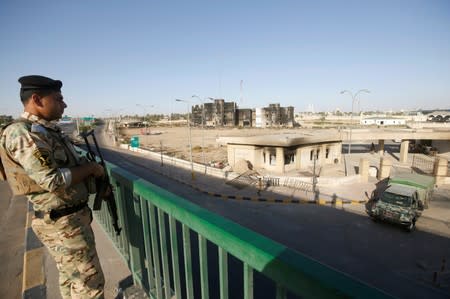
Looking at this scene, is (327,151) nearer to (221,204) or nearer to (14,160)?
(221,204)

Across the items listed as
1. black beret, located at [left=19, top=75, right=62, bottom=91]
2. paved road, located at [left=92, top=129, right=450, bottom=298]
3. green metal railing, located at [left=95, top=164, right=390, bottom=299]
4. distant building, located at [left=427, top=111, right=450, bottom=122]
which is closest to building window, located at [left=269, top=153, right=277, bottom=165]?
paved road, located at [left=92, top=129, right=450, bottom=298]

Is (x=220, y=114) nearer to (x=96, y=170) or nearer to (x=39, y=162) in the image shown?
(x=96, y=170)

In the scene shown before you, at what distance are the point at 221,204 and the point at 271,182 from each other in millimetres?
6891

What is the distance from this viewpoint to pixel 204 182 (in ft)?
77.8

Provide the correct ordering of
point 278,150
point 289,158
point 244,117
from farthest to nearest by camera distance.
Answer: point 244,117 → point 289,158 → point 278,150

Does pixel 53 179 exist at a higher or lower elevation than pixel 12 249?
higher

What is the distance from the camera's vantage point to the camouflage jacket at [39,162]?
1.95 metres

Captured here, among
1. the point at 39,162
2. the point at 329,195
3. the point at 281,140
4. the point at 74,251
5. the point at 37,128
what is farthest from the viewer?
the point at 281,140

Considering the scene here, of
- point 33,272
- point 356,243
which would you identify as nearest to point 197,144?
point 356,243

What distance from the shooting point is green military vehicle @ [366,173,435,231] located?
13.7 meters

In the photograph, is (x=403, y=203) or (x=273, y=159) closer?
(x=403, y=203)

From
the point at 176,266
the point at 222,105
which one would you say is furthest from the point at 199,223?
the point at 222,105

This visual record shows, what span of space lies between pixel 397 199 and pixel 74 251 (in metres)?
17.5

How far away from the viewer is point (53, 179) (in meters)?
1.97
